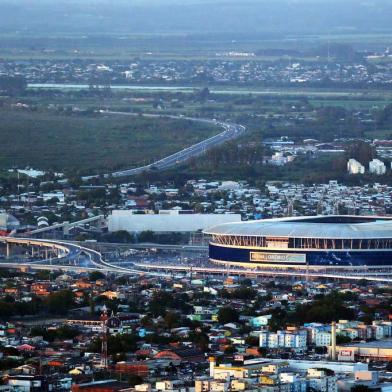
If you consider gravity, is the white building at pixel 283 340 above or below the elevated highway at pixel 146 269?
above

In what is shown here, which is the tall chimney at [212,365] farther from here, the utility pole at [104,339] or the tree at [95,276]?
the tree at [95,276]

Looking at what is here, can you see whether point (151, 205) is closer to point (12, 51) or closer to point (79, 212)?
point (79, 212)

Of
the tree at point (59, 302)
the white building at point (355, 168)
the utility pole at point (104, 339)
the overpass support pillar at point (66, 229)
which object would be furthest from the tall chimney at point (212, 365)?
the white building at point (355, 168)

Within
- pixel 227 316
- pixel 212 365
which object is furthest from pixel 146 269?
pixel 212 365

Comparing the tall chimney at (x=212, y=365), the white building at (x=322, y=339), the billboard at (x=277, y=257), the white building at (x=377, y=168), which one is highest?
the tall chimney at (x=212, y=365)

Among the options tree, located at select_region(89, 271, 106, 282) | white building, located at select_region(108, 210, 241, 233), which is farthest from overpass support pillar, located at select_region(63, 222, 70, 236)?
tree, located at select_region(89, 271, 106, 282)

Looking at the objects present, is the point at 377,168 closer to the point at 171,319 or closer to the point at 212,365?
the point at 171,319
